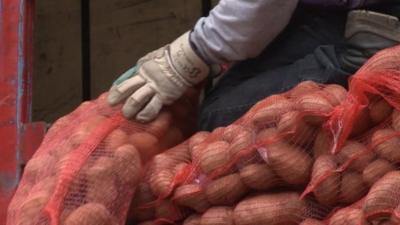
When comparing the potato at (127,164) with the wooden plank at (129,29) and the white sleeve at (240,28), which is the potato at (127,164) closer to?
the white sleeve at (240,28)

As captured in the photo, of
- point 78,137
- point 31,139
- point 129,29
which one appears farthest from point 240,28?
point 129,29

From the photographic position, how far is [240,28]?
8.57 feet

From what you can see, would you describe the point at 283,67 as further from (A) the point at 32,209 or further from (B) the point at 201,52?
(A) the point at 32,209

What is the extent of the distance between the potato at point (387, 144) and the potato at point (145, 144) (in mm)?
657

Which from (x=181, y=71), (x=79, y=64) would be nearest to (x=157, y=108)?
(x=181, y=71)

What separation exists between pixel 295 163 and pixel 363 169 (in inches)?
6.1

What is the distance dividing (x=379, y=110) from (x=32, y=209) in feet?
2.63

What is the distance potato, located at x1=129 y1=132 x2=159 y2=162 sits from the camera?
8.73ft

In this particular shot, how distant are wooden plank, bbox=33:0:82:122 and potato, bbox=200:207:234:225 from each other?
2729 mm

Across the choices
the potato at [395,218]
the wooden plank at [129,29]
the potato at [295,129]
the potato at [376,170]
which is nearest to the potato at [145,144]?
the potato at [295,129]

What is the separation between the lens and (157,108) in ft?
8.93

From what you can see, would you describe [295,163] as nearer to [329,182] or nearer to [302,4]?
[329,182]

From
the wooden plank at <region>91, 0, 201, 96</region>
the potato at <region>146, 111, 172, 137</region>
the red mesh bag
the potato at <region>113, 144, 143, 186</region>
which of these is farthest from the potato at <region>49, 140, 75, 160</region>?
the wooden plank at <region>91, 0, 201, 96</region>

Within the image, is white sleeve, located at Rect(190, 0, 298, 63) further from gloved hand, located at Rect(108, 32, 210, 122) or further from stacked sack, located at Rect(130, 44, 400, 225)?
stacked sack, located at Rect(130, 44, 400, 225)
